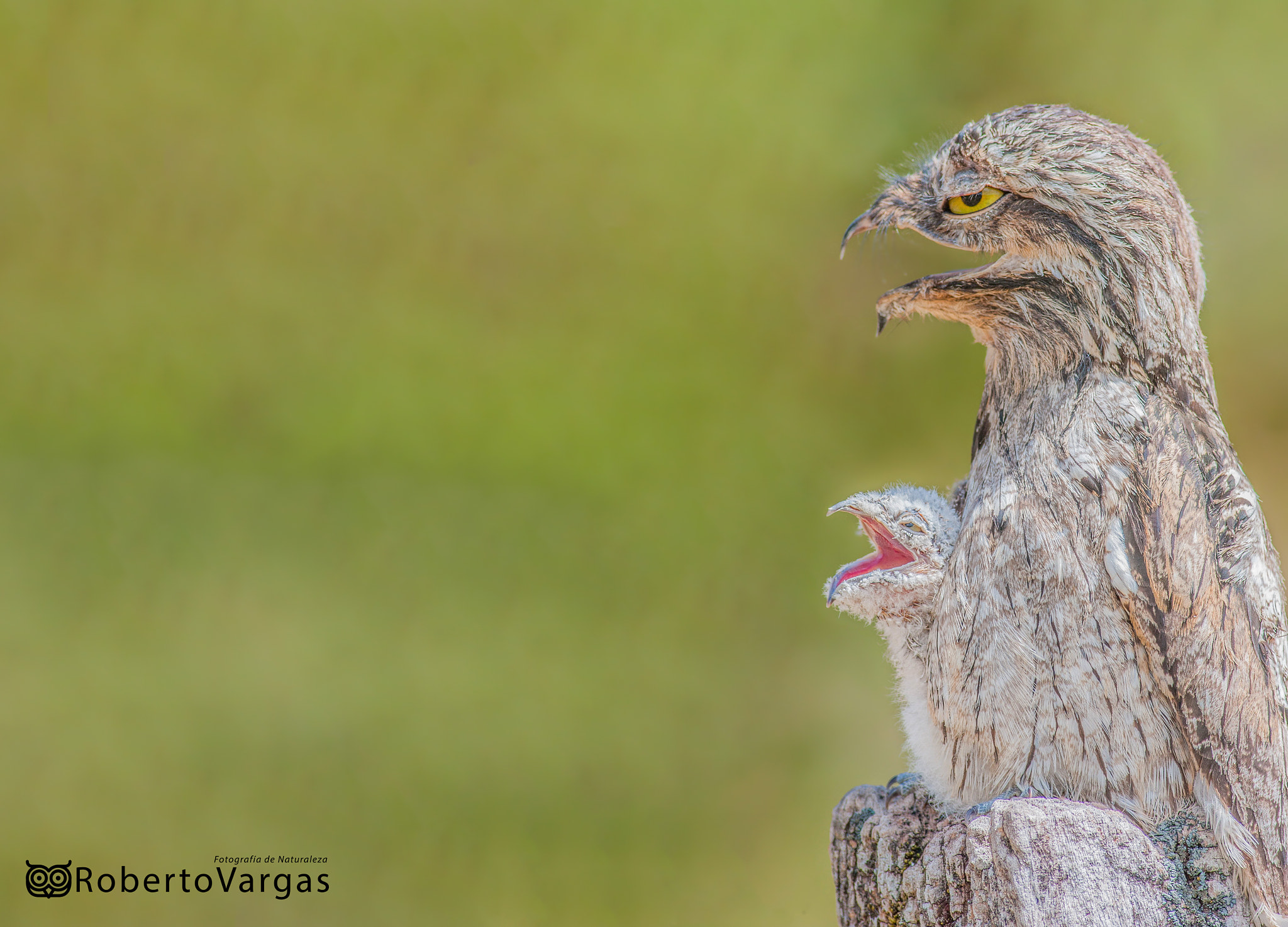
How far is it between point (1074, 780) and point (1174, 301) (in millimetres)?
540

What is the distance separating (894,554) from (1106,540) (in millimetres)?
237

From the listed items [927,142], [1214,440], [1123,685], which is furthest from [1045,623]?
[927,142]

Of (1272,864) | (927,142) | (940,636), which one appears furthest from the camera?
(927,142)

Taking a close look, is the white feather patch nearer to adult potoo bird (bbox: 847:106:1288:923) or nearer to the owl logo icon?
adult potoo bird (bbox: 847:106:1288:923)

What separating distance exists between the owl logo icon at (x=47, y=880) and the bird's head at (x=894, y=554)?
7.25ft

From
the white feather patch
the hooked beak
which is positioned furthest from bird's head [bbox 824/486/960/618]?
the hooked beak

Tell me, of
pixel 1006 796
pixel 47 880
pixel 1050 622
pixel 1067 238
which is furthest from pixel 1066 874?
pixel 47 880

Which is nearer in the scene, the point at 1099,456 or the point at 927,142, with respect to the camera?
the point at 1099,456

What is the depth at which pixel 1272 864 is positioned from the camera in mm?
995

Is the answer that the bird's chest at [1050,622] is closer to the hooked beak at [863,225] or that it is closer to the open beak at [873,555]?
the open beak at [873,555]

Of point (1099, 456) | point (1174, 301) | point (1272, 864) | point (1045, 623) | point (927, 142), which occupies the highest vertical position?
point (927, 142)

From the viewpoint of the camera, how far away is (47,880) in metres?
2.36

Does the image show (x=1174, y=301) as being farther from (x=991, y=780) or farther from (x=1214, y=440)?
(x=991, y=780)

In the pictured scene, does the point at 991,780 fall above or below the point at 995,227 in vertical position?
below
